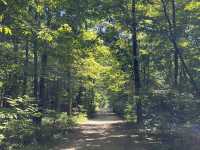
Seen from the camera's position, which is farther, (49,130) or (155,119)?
(49,130)

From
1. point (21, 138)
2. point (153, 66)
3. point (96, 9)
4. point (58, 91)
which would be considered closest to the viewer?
point (21, 138)

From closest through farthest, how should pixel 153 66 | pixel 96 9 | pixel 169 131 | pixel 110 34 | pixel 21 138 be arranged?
1. pixel 21 138
2. pixel 169 131
3. pixel 96 9
4. pixel 110 34
5. pixel 153 66

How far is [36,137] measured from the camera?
19.6 m

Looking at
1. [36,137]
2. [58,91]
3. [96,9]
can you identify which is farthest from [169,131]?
[58,91]

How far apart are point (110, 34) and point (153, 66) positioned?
10726mm

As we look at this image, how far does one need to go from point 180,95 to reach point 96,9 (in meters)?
9.77

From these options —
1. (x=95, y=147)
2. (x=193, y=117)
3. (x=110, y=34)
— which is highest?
(x=110, y=34)

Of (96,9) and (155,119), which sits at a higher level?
(96,9)

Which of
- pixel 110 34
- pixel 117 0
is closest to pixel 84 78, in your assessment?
pixel 110 34

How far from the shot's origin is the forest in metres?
16.0

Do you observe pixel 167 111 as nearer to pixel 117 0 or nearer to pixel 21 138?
pixel 21 138

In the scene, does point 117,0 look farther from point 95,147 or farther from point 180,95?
point 95,147

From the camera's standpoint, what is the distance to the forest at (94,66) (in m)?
16.0

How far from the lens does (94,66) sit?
31578 millimetres
